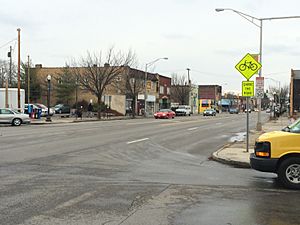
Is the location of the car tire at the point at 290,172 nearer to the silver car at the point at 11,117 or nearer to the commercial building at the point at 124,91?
the silver car at the point at 11,117

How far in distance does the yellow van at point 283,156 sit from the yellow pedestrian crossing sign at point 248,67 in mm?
5858

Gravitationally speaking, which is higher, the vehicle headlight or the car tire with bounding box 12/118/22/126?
the vehicle headlight

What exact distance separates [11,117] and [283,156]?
27.6 meters

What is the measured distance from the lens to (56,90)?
2640 inches

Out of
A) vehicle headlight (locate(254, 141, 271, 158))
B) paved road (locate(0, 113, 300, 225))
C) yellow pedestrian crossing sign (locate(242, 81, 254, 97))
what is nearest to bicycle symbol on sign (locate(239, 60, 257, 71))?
yellow pedestrian crossing sign (locate(242, 81, 254, 97))

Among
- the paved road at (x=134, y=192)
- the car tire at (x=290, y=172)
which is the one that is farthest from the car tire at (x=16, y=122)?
the car tire at (x=290, y=172)

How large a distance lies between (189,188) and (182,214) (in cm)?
212

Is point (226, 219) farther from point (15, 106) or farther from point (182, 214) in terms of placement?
point (15, 106)

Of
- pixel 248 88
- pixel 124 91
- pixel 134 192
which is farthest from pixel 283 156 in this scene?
pixel 124 91

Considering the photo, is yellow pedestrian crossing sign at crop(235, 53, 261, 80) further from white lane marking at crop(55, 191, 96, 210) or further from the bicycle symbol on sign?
white lane marking at crop(55, 191, 96, 210)

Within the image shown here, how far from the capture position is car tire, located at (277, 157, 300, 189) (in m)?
8.51

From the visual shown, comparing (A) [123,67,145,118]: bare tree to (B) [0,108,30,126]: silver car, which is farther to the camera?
(A) [123,67,145,118]: bare tree

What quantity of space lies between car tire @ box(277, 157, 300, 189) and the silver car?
27.6m

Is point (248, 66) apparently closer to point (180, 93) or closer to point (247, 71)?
point (247, 71)
